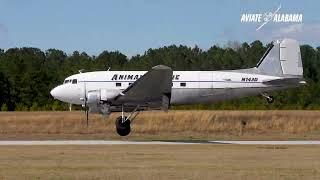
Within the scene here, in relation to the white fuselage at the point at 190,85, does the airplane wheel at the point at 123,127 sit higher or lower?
lower

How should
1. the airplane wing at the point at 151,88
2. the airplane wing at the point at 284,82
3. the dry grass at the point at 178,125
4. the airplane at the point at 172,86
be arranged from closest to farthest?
the airplane wing at the point at 151,88 < the airplane at the point at 172,86 < the dry grass at the point at 178,125 < the airplane wing at the point at 284,82

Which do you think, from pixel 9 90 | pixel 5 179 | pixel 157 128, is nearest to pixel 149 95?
pixel 157 128

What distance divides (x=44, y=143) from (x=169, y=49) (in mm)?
103092

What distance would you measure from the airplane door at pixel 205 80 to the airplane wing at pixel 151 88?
6859 mm

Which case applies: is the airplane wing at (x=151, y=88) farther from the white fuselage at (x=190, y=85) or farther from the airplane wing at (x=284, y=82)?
the airplane wing at (x=284, y=82)

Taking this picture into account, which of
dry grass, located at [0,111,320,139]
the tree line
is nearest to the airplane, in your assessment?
dry grass, located at [0,111,320,139]

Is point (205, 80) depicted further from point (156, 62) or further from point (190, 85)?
point (156, 62)

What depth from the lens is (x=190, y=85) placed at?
38688 mm

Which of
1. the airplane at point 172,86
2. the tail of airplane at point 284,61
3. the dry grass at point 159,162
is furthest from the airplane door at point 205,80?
the dry grass at point 159,162

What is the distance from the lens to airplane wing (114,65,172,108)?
98.5ft

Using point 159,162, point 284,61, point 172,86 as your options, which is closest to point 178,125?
point 172,86

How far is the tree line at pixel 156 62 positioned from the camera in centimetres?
7319

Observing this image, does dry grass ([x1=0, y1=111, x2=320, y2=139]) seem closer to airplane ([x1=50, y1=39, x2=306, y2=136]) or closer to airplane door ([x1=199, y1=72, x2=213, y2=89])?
airplane ([x1=50, y1=39, x2=306, y2=136])

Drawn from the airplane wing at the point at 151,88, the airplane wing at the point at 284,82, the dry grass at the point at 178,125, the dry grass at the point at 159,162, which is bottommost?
the dry grass at the point at 159,162
